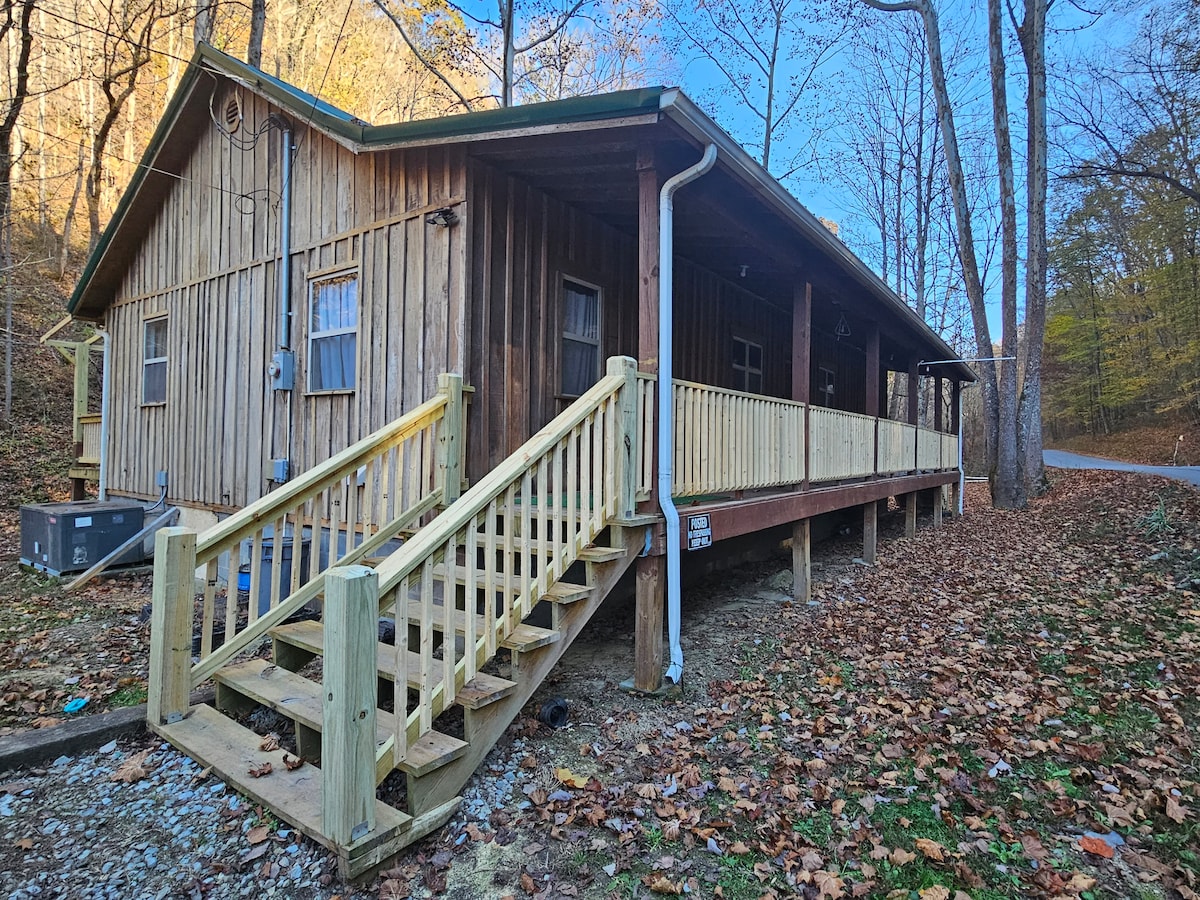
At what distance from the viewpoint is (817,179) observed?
24109 millimetres

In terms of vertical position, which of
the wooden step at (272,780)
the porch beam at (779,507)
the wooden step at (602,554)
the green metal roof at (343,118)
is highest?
the green metal roof at (343,118)

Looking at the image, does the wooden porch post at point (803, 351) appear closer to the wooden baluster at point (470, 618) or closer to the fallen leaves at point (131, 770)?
the wooden baluster at point (470, 618)

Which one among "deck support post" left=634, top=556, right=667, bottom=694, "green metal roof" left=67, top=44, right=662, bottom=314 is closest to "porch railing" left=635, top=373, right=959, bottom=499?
"deck support post" left=634, top=556, right=667, bottom=694

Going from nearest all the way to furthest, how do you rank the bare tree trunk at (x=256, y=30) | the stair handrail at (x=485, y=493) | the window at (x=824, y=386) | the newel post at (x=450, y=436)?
the stair handrail at (x=485, y=493) < the newel post at (x=450, y=436) < the bare tree trunk at (x=256, y=30) < the window at (x=824, y=386)

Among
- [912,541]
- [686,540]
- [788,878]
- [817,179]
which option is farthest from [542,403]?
[817,179]

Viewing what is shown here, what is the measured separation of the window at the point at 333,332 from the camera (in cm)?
649

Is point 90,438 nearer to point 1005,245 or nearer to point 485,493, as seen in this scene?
point 485,493

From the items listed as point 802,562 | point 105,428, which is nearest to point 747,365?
point 802,562

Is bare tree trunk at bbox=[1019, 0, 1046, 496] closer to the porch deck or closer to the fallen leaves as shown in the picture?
the porch deck

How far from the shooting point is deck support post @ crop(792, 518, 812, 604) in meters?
7.01

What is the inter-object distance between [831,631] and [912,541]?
20.1ft

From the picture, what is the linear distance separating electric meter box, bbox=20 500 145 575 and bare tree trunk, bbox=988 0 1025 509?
54.0ft

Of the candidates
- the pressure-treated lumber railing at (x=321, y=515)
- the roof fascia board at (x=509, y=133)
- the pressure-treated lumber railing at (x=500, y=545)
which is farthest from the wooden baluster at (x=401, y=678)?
the roof fascia board at (x=509, y=133)

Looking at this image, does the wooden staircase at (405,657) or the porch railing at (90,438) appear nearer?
the wooden staircase at (405,657)
